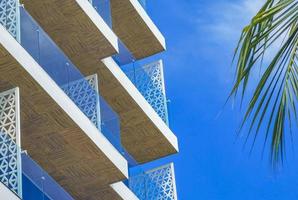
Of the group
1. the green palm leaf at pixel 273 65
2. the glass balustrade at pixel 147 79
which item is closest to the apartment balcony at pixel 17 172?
the glass balustrade at pixel 147 79

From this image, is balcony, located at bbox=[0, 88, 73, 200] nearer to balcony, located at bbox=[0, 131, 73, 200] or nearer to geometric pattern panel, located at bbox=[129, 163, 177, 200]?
balcony, located at bbox=[0, 131, 73, 200]

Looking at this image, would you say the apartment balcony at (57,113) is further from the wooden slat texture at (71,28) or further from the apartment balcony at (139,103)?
the apartment balcony at (139,103)

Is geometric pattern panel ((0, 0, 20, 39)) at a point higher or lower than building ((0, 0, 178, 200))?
higher

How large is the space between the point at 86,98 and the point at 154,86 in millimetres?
5877

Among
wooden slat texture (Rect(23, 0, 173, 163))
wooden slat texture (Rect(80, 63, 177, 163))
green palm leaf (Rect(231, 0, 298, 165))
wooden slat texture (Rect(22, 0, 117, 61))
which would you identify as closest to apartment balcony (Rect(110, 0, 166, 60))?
wooden slat texture (Rect(23, 0, 173, 163))

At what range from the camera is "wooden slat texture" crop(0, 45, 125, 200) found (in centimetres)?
2047

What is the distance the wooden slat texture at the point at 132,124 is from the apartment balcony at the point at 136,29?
3.52 m

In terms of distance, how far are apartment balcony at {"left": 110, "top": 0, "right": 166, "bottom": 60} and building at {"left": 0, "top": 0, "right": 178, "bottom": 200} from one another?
0.11 ft

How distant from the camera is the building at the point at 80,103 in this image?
19859 millimetres

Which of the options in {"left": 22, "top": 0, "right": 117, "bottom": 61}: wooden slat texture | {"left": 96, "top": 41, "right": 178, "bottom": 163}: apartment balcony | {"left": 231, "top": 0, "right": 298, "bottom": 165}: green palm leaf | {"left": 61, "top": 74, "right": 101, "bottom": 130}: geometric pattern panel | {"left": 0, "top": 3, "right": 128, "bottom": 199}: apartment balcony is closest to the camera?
{"left": 231, "top": 0, "right": 298, "bottom": 165}: green palm leaf

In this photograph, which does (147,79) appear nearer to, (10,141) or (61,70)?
(61,70)

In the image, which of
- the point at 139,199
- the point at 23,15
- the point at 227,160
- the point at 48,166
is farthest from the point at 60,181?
the point at 227,160

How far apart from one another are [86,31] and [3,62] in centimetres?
579

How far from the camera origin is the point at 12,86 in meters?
20.4
